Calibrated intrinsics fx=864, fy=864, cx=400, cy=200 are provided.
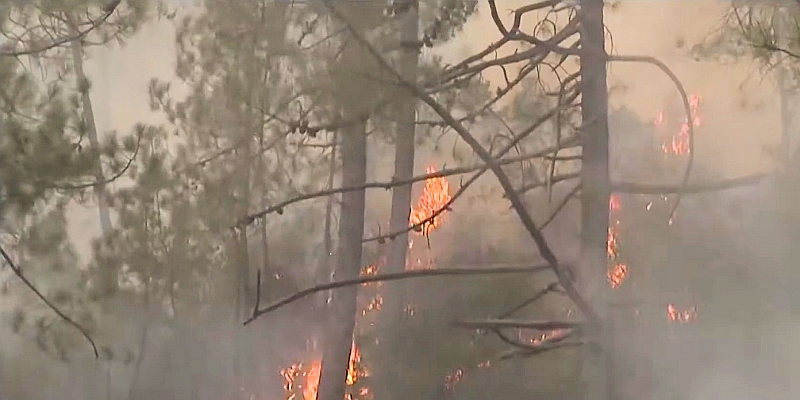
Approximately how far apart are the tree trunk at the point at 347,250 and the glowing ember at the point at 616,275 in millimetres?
328

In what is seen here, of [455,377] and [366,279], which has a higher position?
[366,279]

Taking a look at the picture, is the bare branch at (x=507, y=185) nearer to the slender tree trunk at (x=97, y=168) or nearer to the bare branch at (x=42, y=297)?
the slender tree trunk at (x=97, y=168)

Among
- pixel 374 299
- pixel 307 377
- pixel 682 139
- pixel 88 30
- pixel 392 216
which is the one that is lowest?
pixel 307 377

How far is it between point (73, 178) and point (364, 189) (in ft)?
1.27

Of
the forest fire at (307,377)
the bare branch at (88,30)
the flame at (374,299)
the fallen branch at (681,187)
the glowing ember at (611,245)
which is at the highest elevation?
the bare branch at (88,30)

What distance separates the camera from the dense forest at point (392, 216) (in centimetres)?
112

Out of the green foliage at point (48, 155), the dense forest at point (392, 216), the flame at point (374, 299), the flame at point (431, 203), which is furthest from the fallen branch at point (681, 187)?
the green foliage at point (48, 155)

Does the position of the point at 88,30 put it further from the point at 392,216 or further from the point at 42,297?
the point at 392,216

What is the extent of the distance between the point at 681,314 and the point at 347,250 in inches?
17.5

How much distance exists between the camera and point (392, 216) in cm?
113

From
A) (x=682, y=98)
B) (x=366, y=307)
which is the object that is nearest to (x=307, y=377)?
(x=366, y=307)

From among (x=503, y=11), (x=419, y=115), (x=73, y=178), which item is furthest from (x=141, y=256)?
(x=503, y=11)

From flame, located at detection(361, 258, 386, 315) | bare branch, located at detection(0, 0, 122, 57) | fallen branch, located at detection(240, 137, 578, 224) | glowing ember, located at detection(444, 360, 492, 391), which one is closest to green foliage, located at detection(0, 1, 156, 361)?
bare branch, located at detection(0, 0, 122, 57)

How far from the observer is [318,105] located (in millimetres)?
1143
